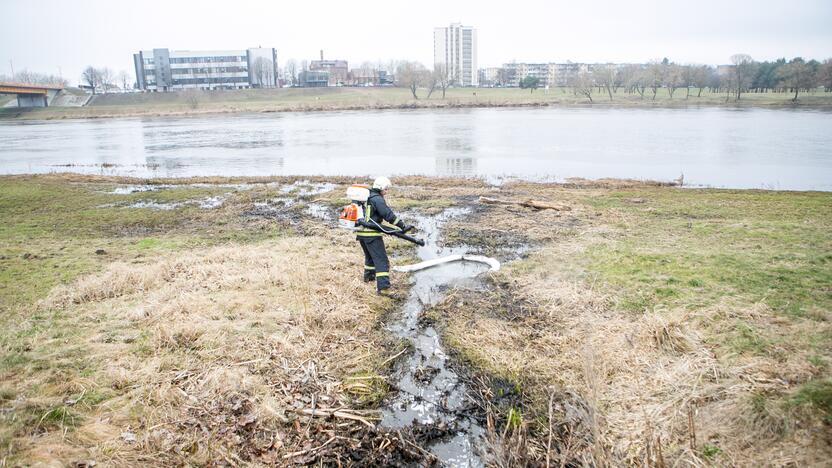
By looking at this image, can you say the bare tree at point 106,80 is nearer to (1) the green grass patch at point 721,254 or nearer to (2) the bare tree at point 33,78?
(2) the bare tree at point 33,78

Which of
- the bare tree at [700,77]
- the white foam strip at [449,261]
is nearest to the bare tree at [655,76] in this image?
the bare tree at [700,77]

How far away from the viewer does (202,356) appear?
632 centimetres

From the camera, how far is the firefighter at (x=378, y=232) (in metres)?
8.29

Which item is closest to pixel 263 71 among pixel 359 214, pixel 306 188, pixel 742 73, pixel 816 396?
pixel 742 73

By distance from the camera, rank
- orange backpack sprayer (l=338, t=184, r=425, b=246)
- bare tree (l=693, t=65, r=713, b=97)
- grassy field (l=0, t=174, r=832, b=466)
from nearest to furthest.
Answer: grassy field (l=0, t=174, r=832, b=466)
orange backpack sprayer (l=338, t=184, r=425, b=246)
bare tree (l=693, t=65, r=713, b=97)

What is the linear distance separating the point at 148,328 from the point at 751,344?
7787mm

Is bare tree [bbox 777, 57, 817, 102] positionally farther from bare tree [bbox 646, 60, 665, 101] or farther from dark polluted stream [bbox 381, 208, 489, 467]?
dark polluted stream [bbox 381, 208, 489, 467]

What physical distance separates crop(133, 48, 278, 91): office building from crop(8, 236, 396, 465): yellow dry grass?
431 ft

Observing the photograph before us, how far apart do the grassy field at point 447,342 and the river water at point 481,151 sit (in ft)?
37.1

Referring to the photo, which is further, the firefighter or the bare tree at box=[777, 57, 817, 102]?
the bare tree at box=[777, 57, 817, 102]

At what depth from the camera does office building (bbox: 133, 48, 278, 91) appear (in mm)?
129250

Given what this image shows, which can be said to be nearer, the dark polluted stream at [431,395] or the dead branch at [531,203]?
the dark polluted stream at [431,395]

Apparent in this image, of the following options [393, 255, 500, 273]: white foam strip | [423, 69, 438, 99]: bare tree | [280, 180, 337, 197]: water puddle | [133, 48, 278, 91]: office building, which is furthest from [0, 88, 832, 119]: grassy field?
[393, 255, 500, 273]: white foam strip

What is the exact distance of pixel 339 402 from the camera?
5.60 metres
